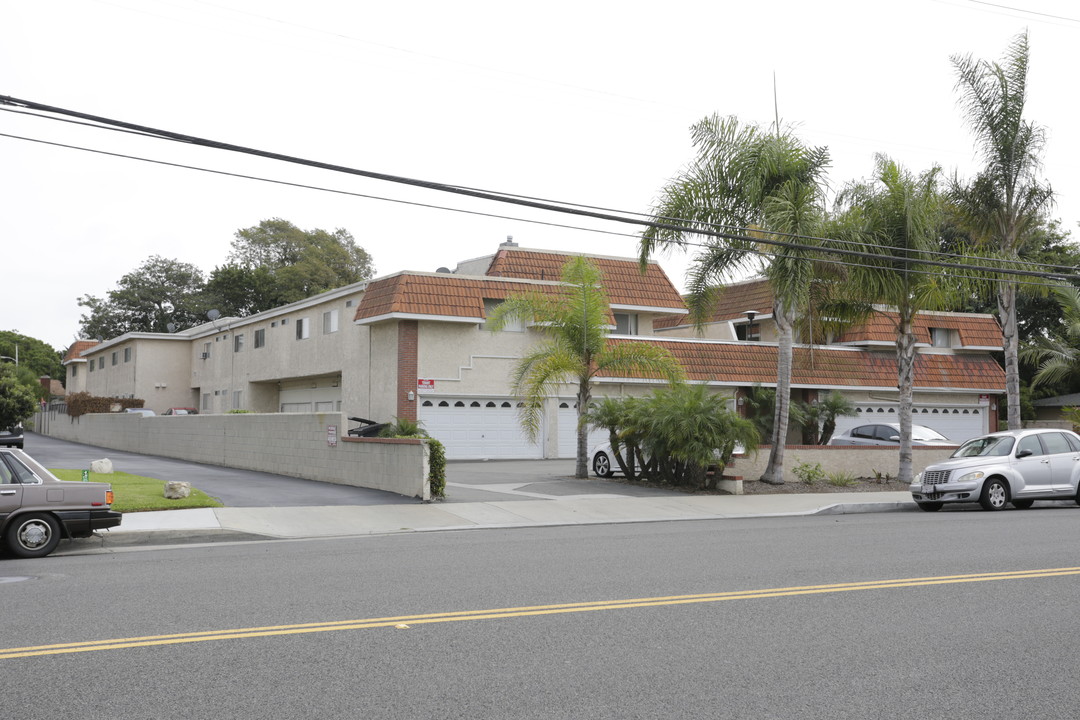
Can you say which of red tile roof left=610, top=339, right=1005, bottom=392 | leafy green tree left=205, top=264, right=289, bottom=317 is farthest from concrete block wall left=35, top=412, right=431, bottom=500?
leafy green tree left=205, top=264, right=289, bottom=317

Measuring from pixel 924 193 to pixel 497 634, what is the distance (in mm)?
19111

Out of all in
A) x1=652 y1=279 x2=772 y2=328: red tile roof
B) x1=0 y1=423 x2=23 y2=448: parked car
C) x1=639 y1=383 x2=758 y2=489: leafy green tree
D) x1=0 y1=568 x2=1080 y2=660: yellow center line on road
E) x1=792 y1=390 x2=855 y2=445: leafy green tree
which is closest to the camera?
x1=0 y1=568 x2=1080 y2=660: yellow center line on road

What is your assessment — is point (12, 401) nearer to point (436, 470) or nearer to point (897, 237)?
point (436, 470)

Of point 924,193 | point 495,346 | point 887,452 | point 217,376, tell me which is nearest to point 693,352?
point 495,346

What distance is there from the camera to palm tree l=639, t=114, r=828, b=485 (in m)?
21.6

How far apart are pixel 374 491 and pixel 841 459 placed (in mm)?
11747

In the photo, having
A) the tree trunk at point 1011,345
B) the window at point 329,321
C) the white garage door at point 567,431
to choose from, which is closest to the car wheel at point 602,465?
the white garage door at point 567,431

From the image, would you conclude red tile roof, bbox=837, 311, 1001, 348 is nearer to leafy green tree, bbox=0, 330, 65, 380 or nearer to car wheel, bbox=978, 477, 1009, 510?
car wheel, bbox=978, 477, 1009, 510

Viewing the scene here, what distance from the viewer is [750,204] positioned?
22125mm

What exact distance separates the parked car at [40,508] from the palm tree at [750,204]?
13.3m

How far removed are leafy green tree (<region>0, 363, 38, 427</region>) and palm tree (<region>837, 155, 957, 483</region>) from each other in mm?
19892

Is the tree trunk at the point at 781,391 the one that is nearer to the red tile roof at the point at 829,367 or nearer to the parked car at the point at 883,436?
the parked car at the point at 883,436

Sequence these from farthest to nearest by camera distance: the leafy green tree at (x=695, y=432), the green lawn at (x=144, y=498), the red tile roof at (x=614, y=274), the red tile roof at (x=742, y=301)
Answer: the red tile roof at (x=742, y=301) < the red tile roof at (x=614, y=274) < the leafy green tree at (x=695, y=432) < the green lawn at (x=144, y=498)

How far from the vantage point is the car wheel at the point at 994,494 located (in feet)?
61.5
